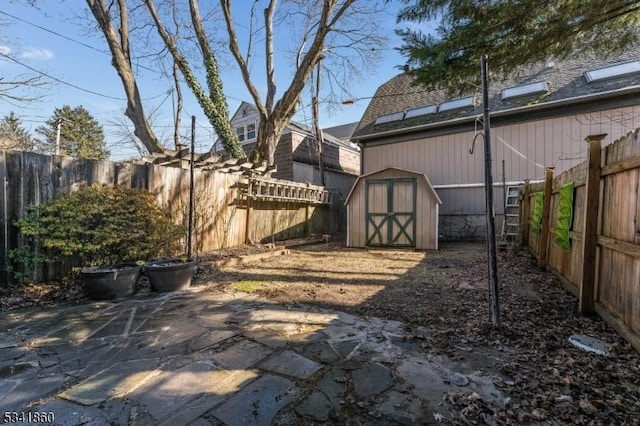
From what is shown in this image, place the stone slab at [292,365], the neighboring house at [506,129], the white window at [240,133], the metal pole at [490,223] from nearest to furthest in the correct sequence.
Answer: the stone slab at [292,365], the metal pole at [490,223], the neighboring house at [506,129], the white window at [240,133]

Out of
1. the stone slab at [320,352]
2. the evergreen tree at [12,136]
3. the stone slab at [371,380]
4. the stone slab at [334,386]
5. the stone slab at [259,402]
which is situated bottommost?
the stone slab at [259,402]

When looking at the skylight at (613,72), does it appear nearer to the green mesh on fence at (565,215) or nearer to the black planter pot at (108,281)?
the green mesh on fence at (565,215)

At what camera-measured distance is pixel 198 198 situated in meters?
6.64

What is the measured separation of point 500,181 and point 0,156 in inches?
434

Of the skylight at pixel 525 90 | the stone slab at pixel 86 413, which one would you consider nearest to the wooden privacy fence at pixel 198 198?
the stone slab at pixel 86 413

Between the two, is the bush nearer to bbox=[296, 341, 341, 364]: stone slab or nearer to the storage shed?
bbox=[296, 341, 341, 364]: stone slab

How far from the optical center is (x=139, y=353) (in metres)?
2.48

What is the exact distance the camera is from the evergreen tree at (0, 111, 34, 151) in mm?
12417

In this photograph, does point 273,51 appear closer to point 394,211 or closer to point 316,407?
point 394,211

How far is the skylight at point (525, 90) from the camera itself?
909 centimetres

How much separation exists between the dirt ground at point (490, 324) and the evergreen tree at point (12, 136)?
43.0 ft

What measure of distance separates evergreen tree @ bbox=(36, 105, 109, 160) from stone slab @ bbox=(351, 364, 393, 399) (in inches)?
718

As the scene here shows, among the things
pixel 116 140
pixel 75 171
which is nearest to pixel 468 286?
pixel 75 171

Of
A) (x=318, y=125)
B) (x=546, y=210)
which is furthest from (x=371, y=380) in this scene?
(x=318, y=125)
